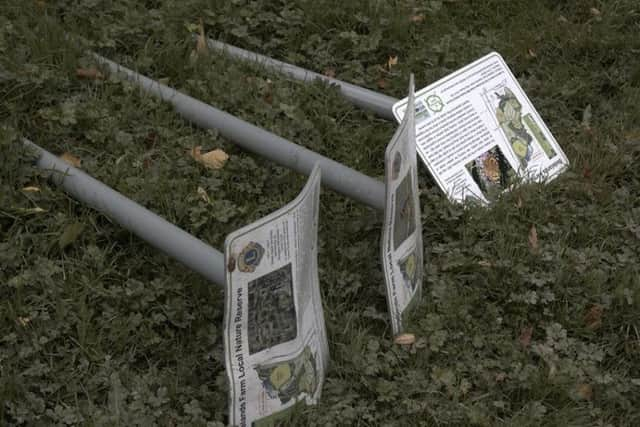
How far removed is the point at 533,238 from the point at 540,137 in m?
0.59

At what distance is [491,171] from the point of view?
3266mm

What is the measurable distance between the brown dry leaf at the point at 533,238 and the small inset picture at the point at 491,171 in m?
0.22

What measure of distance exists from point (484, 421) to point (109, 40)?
236 centimetres

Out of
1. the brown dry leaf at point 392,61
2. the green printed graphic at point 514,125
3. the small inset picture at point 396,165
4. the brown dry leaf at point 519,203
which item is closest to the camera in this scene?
the small inset picture at point 396,165

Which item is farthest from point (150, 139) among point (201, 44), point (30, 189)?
point (201, 44)

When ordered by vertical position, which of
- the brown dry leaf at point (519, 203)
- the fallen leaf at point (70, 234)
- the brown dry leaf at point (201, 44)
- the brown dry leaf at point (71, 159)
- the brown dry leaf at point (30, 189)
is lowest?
the fallen leaf at point (70, 234)

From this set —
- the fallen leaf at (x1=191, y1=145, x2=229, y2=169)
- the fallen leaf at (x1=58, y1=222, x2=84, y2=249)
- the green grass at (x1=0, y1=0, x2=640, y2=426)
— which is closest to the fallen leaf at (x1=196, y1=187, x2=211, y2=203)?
the green grass at (x1=0, y1=0, x2=640, y2=426)

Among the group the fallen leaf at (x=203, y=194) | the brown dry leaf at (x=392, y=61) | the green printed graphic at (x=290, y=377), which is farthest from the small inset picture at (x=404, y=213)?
the brown dry leaf at (x=392, y=61)

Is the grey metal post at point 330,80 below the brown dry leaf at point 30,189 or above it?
above

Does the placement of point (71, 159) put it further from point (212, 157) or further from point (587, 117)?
point (587, 117)

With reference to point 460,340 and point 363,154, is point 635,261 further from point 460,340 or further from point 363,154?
point 363,154

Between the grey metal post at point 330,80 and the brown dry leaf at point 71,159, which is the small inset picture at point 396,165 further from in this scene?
the brown dry leaf at point 71,159

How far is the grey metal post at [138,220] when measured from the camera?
98.3 inches

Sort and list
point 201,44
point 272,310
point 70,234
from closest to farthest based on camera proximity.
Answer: point 272,310 → point 70,234 → point 201,44
